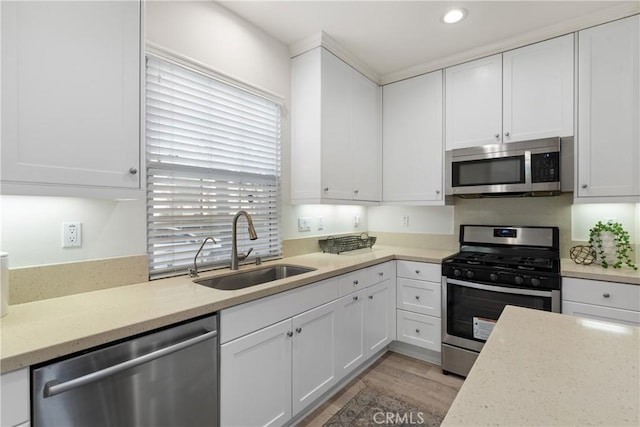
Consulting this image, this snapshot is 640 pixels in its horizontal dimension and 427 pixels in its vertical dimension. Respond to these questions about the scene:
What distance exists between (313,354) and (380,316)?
864 millimetres

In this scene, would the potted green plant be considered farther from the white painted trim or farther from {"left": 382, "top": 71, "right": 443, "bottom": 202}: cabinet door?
the white painted trim

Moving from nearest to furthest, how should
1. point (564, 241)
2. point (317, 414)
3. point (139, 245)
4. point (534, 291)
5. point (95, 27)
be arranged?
point (95, 27) → point (139, 245) → point (317, 414) → point (534, 291) → point (564, 241)

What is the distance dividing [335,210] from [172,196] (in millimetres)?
1618

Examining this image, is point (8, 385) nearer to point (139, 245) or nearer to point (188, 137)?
point (139, 245)

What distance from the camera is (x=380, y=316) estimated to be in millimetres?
2574

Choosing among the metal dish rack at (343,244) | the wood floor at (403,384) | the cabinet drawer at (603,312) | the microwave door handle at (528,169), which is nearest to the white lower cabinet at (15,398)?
the wood floor at (403,384)

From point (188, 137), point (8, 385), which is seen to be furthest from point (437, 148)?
point (8, 385)

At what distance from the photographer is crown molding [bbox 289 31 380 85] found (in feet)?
7.78

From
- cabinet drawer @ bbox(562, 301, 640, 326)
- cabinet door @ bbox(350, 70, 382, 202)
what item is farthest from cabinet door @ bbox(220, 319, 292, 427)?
cabinet drawer @ bbox(562, 301, 640, 326)

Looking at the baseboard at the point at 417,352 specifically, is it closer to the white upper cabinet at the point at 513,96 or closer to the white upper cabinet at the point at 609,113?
the white upper cabinet at the point at 609,113

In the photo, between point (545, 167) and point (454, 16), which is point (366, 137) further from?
point (545, 167)

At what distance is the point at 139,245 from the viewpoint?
1668 millimetres

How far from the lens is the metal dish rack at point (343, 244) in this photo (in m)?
2.74

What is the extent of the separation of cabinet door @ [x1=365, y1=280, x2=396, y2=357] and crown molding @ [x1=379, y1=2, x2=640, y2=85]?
1923 mm
